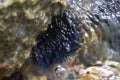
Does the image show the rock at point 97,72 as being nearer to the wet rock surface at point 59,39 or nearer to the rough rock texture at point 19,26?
the wet rock surface at point 59,39

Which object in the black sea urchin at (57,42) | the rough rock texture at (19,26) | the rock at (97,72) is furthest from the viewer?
the rock at (97,72)

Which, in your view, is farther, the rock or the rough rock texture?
the rock

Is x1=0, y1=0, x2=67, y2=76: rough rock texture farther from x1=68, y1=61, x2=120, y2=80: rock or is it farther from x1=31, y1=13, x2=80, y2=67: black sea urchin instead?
x1=68, y1=61, x2=120, y2=80: rock

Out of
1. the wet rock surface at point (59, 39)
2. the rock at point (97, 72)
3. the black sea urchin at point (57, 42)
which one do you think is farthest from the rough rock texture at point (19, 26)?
the rock at point (97, 72)

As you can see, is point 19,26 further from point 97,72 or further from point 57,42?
point 97,72

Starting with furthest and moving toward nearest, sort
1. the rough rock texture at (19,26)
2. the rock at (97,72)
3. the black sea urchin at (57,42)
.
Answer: the rock at (97,72) → the black sea urchin at (57,42) → the rough rock texture at (19,26)

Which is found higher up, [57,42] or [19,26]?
[19,26]

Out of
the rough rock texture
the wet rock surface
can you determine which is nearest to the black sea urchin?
the wet rock surface

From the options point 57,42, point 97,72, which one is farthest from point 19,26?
point 97,72

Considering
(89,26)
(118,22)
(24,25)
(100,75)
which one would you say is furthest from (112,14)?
(24,25)
